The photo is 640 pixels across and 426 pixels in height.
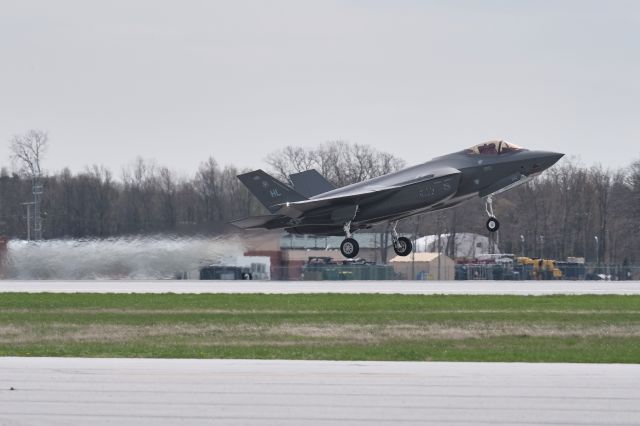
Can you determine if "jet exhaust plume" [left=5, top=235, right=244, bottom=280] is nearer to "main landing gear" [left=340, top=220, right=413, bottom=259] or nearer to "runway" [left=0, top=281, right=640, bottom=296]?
"runway" [left=0, top=281, right=640, bottom=296]

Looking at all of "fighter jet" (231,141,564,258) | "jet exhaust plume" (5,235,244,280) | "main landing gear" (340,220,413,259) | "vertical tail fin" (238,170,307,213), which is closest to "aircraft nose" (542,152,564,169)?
"fighter jet" (231,141,564,258)

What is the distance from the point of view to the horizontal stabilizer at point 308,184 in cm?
4250

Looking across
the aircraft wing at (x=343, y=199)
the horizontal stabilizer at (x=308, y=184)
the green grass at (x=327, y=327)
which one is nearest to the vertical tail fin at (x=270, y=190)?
the horizontal stabilizer at (x=308, y=184)

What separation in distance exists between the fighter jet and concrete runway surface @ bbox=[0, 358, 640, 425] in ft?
63.7

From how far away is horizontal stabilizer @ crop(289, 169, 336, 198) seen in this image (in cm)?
4250

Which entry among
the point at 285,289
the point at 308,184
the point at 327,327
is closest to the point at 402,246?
the point at 308,184

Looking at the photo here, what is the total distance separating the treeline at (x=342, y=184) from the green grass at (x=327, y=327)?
991 cm

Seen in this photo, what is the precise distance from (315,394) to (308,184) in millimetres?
28400

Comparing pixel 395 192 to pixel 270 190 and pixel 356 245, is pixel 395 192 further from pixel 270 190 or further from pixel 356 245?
pixel 270 190

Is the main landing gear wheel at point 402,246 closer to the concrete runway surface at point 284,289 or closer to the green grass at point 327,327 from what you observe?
the green grass at point 327,327

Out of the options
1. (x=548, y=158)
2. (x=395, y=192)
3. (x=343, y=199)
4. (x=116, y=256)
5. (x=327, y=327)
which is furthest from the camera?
(x=116, y=256)

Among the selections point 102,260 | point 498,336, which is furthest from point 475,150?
point 102,260

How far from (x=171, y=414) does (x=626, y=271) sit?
2773 inches

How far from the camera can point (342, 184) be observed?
93.3 metres
